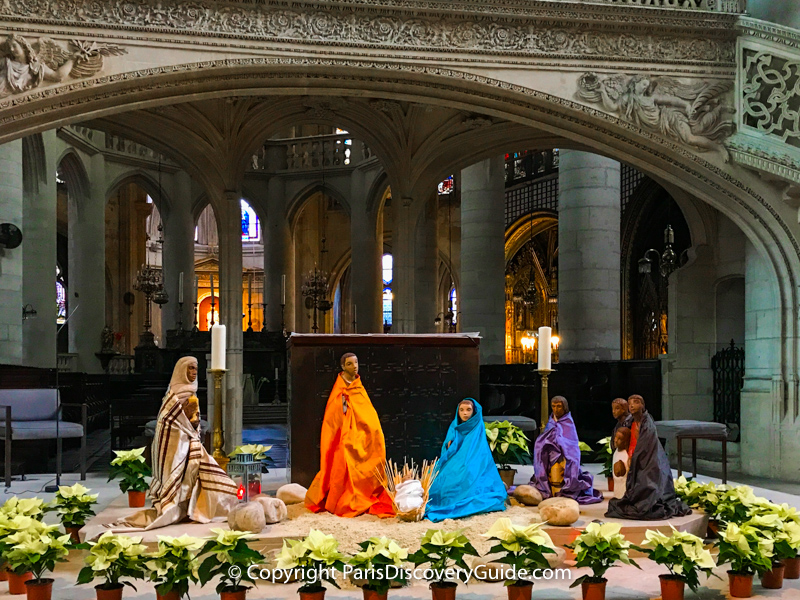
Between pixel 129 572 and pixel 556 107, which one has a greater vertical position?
pixel 556 107

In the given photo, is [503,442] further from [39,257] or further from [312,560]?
[39,257]

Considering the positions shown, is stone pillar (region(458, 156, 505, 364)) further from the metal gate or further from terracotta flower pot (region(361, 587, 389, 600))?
terracotta flower pot (region(361, 587, 389, 600))

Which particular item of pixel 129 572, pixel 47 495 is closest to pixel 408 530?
pixel 129 572

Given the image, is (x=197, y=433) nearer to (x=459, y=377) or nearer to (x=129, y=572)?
(x=129, y=572)

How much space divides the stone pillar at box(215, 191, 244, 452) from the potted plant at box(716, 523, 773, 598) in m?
8.90

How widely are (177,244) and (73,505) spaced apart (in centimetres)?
1696

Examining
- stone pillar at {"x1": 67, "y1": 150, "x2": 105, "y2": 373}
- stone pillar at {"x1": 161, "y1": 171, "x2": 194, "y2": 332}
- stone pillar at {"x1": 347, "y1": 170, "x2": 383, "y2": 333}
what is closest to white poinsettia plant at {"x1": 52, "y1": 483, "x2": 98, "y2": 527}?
stone pillar at {"x1": 347, "y1": 170, "x2": 383, "y2": 333}

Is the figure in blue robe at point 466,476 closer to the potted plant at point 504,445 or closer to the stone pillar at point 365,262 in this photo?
the potted plant at point 504,445

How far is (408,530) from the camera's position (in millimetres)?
6652

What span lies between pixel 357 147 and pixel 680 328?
11990 millimetres

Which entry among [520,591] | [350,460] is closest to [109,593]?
[520,591]

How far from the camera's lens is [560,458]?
7570mm

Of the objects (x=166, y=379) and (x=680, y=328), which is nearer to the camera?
Answer: (x=680, y=328)

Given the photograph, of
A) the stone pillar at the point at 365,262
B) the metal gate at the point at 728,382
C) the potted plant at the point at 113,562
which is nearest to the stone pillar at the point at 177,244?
the stone pillar at the point at 365,262
